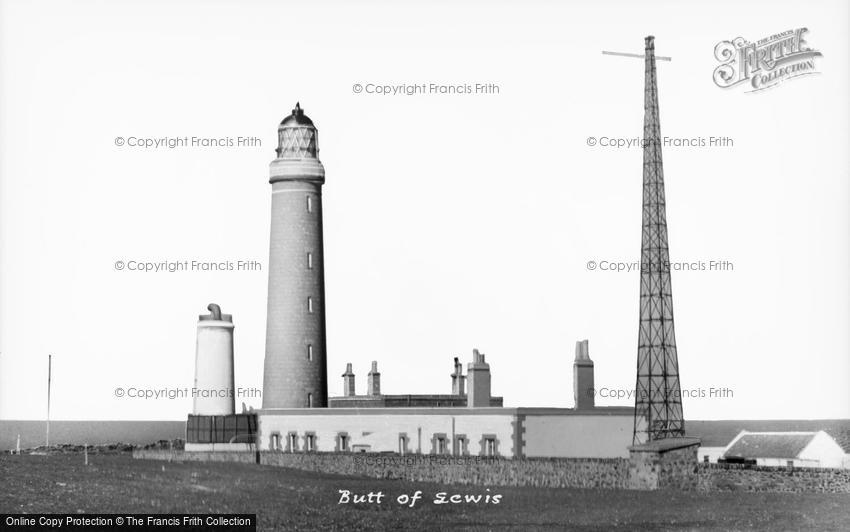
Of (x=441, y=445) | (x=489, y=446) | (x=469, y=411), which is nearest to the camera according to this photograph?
(x=489, y=446)

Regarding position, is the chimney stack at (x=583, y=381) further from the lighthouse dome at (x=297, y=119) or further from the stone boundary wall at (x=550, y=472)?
the lighthouse dome at (x=297, y=119)

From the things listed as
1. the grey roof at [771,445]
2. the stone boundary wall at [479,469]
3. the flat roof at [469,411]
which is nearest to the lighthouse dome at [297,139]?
the flat roof at [469,411]

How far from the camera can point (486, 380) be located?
5716 cm

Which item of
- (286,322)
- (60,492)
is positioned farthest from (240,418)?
(60,492)

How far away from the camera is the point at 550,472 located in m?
47.6

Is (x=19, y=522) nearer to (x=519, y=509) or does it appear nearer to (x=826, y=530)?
(x=519, y=509)

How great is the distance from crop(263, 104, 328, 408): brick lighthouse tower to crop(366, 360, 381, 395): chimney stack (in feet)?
24.7

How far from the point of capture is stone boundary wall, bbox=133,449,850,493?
44594 millimetres

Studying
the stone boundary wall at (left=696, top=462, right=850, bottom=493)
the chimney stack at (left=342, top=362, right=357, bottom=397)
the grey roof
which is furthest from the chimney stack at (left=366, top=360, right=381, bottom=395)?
the stone boundary wall at (left=696, top=462, right=850, bottom=493)

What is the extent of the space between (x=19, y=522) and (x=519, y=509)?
45.8ft

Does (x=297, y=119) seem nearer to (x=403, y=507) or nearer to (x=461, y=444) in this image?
(x=461, y=444)

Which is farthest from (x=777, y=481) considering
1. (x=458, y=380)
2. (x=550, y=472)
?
(x=458, y=380)

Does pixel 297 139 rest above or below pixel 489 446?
above

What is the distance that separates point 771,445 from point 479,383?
22499mm
